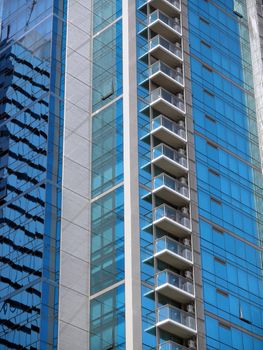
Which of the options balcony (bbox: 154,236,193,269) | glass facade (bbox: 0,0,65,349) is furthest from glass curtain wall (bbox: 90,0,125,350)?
glass facade (bbox: 0,0,65,349)

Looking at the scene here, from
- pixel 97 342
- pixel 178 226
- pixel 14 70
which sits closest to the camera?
pixel 97 342

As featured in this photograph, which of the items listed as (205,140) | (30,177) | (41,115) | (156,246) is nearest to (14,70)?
(41,115)

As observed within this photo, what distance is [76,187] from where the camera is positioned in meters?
71.1

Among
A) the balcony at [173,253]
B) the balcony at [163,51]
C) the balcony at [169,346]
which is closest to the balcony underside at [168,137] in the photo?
the balcony at [163,51]

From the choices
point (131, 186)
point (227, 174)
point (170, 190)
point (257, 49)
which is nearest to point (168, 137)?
point (170, 190)

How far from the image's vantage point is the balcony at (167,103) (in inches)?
2896

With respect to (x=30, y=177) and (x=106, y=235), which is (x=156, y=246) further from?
(x=30, y=177)

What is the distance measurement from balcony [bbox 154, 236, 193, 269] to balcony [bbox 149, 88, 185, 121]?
11.9m

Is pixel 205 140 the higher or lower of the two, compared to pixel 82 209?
higher

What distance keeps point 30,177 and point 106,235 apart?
813 centimetres

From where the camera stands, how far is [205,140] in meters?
76.4

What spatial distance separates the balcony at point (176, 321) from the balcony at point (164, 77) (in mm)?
20018

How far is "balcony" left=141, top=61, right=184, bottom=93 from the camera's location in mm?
75062

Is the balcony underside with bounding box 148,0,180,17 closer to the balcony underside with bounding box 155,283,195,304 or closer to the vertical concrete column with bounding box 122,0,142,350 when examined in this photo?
the vertical concrete column with bounding box 122,0,142,350
